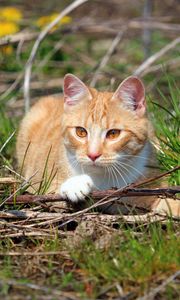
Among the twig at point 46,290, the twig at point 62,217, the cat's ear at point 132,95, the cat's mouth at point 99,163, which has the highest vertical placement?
the cat's ear at point 132,95

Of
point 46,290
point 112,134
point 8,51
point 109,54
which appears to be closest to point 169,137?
point 112,134

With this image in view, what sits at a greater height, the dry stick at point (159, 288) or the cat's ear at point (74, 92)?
the cat's ear at point (74, 92)

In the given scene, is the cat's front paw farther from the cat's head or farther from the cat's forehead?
the cat's forehead

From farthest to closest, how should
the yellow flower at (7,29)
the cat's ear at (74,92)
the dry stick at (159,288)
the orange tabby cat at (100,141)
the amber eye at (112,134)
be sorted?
the yellow flower at (7,29) < the cat's ear at (74,92) < the amber eye at (112,134) < the orange tabby cat at (100,141) < the dry stick at (159,288)

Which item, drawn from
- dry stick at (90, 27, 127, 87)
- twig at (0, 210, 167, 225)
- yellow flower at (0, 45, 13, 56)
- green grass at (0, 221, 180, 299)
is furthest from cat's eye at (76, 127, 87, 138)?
yellow flower at (0, 45, 13, 56)

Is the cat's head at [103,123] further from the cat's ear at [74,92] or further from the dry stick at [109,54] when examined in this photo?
the dry stick at [109,54]

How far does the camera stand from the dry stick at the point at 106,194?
152 inches

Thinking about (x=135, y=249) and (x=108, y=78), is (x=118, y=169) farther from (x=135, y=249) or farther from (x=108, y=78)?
(x=108, y=78)

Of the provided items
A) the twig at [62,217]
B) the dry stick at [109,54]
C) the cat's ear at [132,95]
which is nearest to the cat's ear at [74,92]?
the cat's ear at [132,95]

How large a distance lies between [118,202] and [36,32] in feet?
11.6

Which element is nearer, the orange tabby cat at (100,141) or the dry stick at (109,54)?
the orange tabby cat at (100,141)

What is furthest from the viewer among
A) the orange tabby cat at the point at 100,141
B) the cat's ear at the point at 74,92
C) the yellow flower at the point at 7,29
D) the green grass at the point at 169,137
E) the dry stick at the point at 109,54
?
the yellow flower at the point at 7,29

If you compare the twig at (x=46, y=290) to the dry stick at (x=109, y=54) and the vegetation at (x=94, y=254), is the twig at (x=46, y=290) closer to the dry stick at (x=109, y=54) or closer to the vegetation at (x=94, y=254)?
the vegetation at (x=94, y=254)

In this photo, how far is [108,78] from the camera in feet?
24.0
